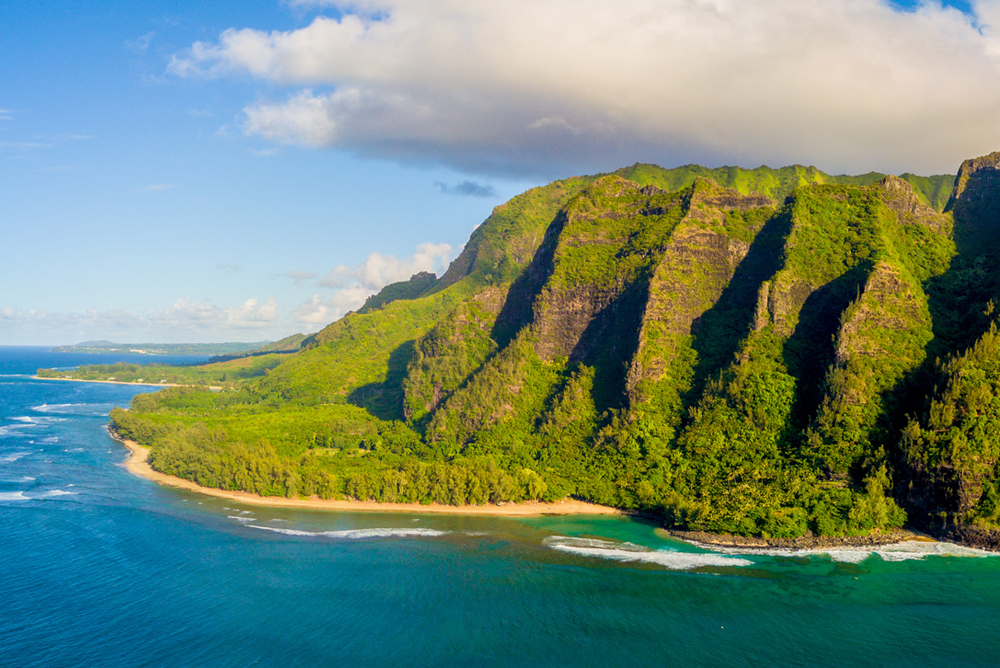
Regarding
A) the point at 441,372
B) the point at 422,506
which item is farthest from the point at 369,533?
the point at 441,372

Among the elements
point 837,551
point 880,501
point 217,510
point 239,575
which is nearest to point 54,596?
point 239,575

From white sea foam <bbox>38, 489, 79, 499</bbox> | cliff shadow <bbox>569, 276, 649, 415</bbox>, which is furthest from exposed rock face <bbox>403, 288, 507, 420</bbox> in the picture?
white sea foam <bbox>38, 489, 79, 499</bbox>

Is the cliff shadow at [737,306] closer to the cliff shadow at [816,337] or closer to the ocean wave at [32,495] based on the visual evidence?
the cliff shadow at [816,337]

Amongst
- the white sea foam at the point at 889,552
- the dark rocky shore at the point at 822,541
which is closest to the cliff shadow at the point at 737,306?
the dark rocky shore at the point at 822,541

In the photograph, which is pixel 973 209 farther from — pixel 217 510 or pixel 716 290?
pixel 217 510

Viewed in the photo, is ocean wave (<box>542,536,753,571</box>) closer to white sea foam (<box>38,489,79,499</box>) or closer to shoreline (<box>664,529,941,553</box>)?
shoreline (<box>664,529,941,553</box>)
